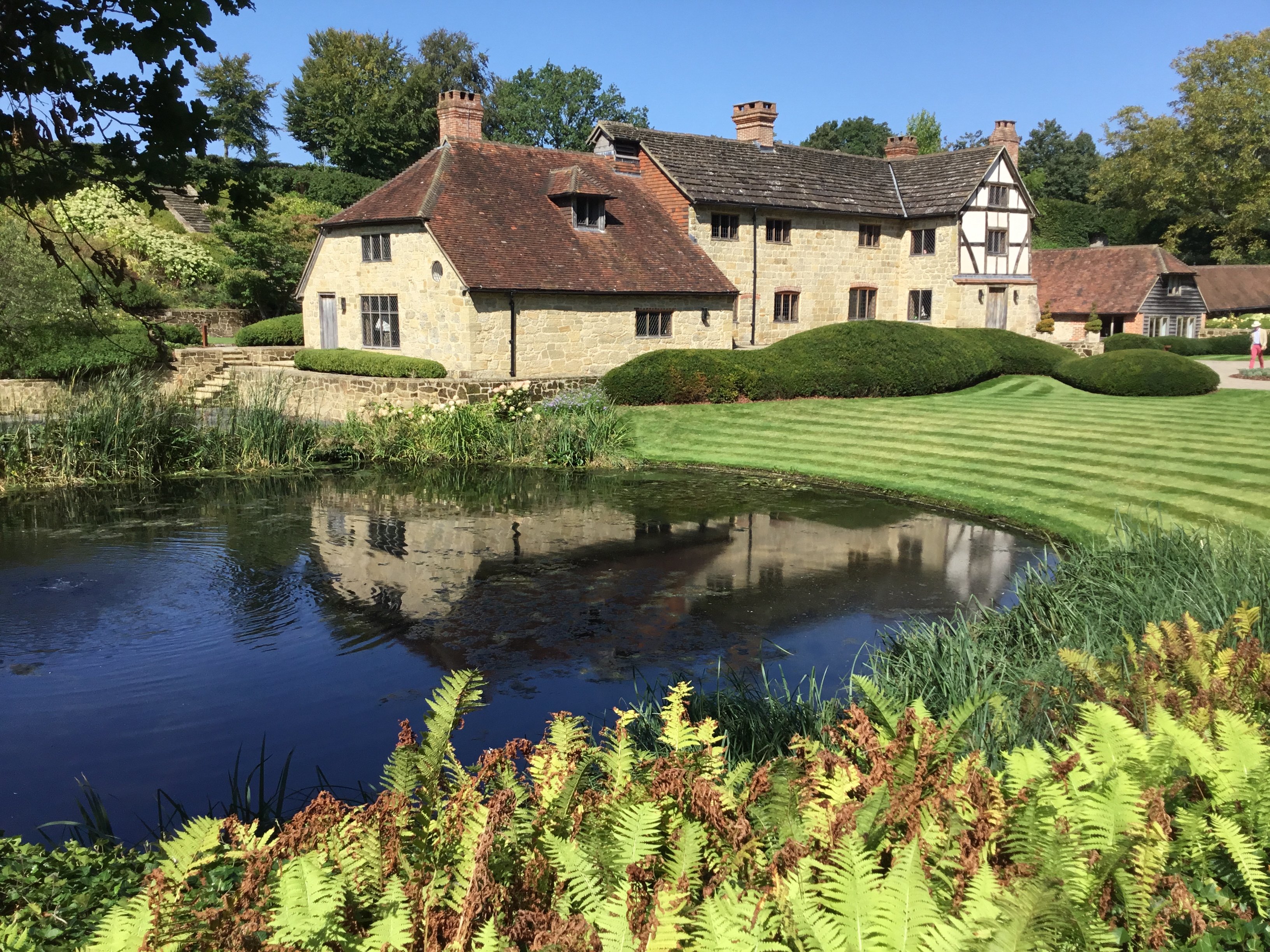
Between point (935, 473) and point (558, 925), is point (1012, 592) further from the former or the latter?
point (558, 925)

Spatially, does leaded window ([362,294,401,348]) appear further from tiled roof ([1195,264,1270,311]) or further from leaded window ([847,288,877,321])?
tiled roof ([1195,264,1270,311])

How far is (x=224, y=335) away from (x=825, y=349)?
25.2 m

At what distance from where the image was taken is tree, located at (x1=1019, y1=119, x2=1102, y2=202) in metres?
80.9

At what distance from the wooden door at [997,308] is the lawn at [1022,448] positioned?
12.3 m

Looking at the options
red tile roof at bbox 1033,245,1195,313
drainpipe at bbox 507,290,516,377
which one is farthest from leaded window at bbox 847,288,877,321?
drainpipe at bbox 507,290,516,377

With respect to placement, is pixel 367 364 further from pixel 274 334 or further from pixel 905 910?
pixel 905 910

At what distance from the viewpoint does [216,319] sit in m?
40.6

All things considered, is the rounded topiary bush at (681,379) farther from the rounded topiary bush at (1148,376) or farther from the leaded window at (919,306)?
the leaded window at (919,306)

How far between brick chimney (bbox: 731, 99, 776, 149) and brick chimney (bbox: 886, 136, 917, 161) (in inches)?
288

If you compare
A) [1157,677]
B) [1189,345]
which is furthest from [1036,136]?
[1157,677]

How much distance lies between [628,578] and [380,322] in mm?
20366

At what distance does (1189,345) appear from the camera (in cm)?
4581

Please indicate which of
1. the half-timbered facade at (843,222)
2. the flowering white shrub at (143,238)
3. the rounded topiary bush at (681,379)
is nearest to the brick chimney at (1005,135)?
the half-timbered facade at (843,222)

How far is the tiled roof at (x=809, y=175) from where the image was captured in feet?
113
